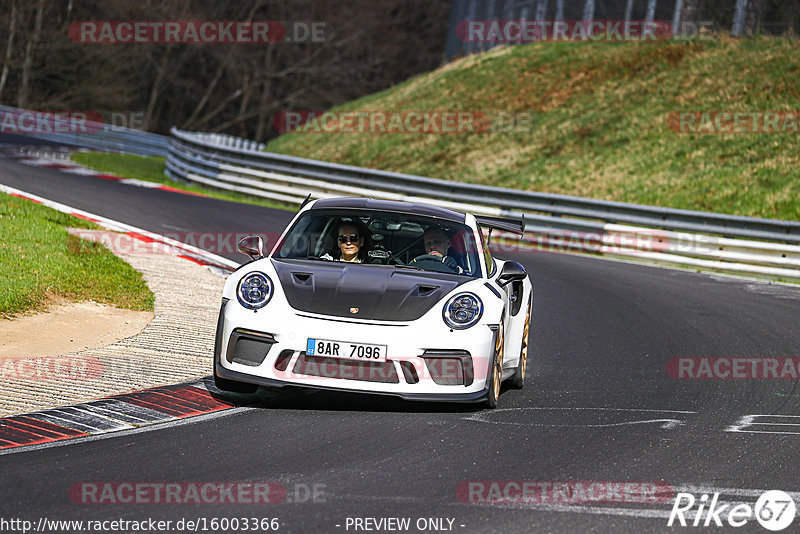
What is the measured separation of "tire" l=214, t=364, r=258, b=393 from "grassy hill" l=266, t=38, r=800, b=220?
57.6ft

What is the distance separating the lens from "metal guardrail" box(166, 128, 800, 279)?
1884cm

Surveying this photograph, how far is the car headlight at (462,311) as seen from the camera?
23.8ft

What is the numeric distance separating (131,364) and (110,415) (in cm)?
157

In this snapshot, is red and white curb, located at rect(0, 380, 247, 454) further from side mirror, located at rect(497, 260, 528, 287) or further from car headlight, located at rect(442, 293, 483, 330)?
side mirror, located at rect(497, 260, 528, 287)

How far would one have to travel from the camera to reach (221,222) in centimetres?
1839

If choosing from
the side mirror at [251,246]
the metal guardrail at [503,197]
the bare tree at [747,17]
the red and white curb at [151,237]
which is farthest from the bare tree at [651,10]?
the side mirror at [251,246]

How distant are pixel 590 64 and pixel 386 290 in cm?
2868

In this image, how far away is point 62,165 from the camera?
2617 cm
